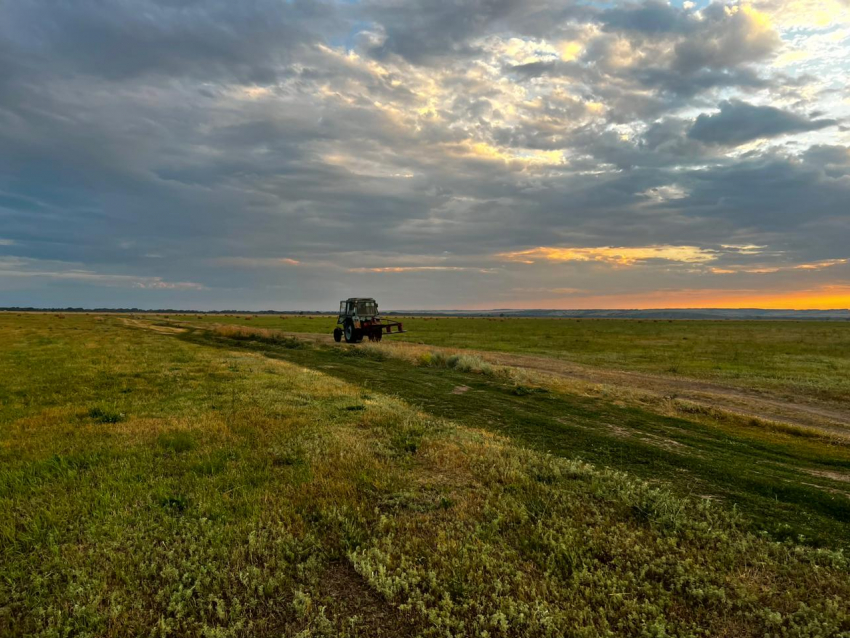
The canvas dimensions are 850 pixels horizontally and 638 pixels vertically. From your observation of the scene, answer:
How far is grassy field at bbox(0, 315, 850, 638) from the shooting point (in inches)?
171

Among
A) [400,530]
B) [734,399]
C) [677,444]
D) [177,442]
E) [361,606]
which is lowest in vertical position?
[734,399]

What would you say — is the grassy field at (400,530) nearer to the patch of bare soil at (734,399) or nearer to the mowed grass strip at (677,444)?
the mowed grass strip at (677,444)

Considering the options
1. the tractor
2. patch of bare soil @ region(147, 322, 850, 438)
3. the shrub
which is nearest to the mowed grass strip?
patch of bare soil @ region(147, 322, 850, 438)

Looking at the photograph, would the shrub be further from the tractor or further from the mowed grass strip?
the tractor

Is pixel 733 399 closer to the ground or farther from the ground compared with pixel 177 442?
closer to the ground

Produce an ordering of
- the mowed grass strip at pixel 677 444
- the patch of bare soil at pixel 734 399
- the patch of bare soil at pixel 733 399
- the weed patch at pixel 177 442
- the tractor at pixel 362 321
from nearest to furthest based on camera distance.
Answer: the mowed grass strip at pixel 677 444 → the weed patch at pixel 177 442 → the patch of bare soil at pixel 734 399 → the patch of bare soil at pixel 733 399 → the tractor at pixel 362 321

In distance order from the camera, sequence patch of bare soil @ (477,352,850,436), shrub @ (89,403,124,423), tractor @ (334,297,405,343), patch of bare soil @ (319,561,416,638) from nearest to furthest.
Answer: patch of bare soil @ (319,561,416,638) → shrub @ (89,403,124,423) → patch of bare soil @ (477,352,850,436) → tractor @ (334,297,405,343)

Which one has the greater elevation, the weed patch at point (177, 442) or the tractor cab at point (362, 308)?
the tractor cab at point (362, 308)

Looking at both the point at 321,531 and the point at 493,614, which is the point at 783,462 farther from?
the point at 321,531

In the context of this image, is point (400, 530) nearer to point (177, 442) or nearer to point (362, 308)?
point (177, 442)

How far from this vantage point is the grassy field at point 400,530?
14.2 ft

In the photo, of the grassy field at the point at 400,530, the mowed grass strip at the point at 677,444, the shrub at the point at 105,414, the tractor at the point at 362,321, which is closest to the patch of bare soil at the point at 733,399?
the mowed grass strip at the point at 677,444

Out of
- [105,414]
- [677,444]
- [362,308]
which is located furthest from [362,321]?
[677,444]

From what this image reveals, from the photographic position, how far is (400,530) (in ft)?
19.2
